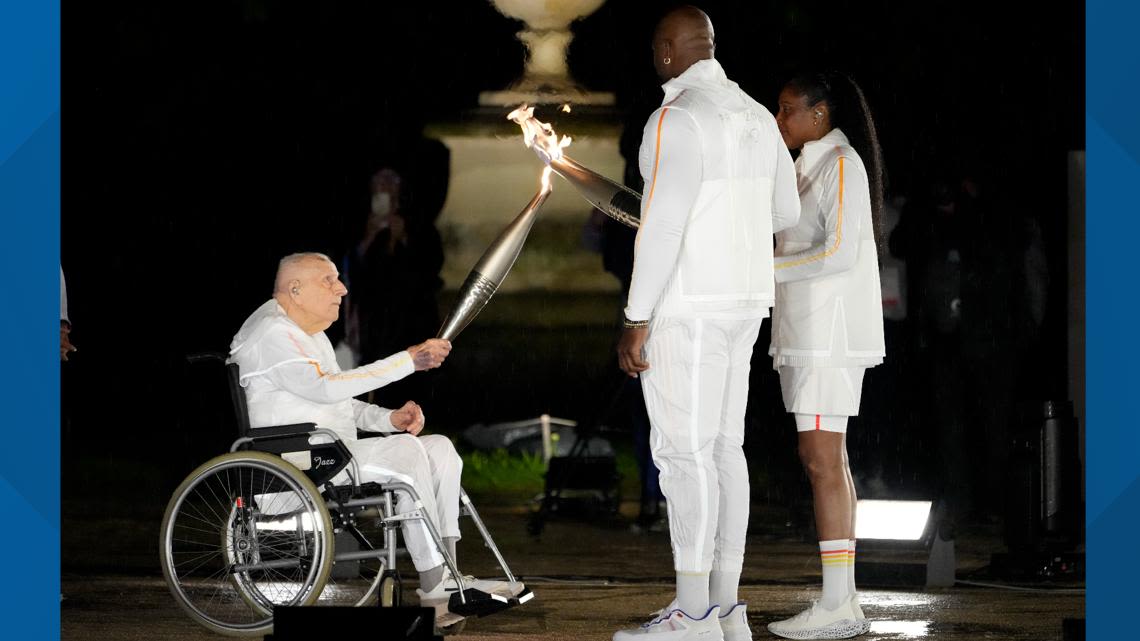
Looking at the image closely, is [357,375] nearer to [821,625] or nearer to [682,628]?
[682,628]

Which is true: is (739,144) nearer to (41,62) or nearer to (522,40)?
(41,62)

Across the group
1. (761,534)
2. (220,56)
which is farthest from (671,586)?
(220,56)

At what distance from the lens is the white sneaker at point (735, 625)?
14.8ft

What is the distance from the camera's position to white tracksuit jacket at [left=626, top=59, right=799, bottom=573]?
14.2 feet

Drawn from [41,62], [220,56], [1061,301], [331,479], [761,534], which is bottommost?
[761,534]

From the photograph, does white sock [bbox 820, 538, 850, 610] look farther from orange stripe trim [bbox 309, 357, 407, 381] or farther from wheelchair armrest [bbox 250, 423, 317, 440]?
wheelchair armrest [bbox 250, 423, 317, 440]

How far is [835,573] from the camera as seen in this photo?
4809mm

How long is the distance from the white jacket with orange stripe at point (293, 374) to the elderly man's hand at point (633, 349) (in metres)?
0.69

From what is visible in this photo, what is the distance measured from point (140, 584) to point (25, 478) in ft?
4.74

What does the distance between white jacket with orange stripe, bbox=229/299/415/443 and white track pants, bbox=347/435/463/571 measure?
143mm

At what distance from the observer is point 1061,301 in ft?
26.6

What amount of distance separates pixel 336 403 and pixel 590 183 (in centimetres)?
113

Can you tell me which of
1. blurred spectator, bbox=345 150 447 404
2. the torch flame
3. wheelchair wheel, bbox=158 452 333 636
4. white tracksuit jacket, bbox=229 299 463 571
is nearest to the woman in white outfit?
the torch flame

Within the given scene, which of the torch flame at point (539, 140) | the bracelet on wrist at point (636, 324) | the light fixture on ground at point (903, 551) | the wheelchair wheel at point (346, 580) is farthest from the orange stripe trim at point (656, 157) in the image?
the light fixture on ground at point (903, 551)
